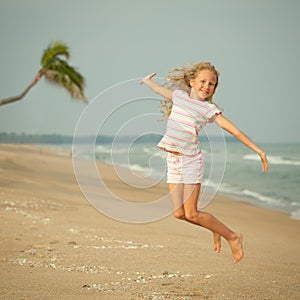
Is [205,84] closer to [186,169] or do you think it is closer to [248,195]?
[186,169]

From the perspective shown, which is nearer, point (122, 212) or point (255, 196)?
point (122, 212)

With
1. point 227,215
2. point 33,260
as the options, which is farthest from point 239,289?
point 227,215

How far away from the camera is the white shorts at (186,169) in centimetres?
522

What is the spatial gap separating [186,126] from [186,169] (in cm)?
43

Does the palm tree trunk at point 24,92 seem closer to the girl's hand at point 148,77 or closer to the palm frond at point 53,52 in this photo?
the palm frond at point 53,52

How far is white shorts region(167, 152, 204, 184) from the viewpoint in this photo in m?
5.22

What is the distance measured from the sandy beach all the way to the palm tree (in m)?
9.76

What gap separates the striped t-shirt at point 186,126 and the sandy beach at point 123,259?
4.64 feet

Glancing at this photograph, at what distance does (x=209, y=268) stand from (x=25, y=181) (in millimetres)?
9719

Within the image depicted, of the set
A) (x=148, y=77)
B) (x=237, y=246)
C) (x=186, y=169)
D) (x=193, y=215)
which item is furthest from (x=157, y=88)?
(x=237, y=246)

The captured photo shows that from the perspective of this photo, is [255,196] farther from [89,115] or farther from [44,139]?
[44,139]

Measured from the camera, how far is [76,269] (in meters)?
5.84

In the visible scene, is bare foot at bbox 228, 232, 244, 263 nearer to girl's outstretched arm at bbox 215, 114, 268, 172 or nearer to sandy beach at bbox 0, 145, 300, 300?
sandy beach at bbox 0, 145, 300, 300

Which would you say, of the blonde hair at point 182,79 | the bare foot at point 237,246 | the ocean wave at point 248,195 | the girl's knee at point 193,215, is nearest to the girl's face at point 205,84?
the blonde hair at point 182,79
